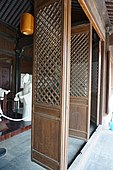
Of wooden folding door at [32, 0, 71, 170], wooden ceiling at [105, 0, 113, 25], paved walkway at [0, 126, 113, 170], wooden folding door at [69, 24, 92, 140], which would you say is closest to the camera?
wooden folding door at [32, 0, 71, 170]

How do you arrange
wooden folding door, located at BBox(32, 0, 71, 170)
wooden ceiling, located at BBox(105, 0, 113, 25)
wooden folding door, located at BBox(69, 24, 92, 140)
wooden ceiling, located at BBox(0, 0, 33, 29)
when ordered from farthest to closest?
wooden ceiling, located at BBox(0, 0, 33, 29) → wooden ceiling, located at BBox(105, 0, 113, 25) → wooden folding door, located at BBox(69, 24, 92, 140) → wooden folding door, located at BBox(32, 0, 71, 170)

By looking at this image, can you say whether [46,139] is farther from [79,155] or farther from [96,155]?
[96,155]

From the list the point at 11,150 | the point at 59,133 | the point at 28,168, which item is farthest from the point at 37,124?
the point at 11,150

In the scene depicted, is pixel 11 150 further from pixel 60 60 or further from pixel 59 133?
pixel 60 60

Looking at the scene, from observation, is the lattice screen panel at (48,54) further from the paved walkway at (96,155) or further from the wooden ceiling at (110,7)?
the wooden ceiling at (110,7)

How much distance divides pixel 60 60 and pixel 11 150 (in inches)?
73.3

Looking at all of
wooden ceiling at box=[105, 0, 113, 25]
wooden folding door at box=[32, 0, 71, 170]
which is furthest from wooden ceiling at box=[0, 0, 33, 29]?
wooden folding door at box=[32, 0, 71, 170]

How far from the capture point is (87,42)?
3188mm

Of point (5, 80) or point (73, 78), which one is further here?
point (5, 80)

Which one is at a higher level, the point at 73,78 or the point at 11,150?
the point at 73,78

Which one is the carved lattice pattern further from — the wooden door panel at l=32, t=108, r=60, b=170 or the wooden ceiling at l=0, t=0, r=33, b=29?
the wooden ceiling at l=0, t=0, r=33, b=29

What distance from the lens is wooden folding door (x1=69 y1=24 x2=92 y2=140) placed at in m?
3.15

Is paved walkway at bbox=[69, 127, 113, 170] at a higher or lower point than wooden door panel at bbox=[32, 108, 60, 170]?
lower

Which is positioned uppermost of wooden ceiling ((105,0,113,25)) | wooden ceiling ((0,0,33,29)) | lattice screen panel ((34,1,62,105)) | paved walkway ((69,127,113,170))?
wooden ceiling ((0,0,33,29))
